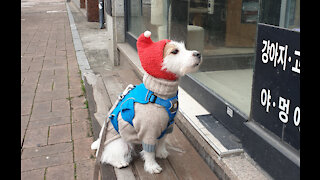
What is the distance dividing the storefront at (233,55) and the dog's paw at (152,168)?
673mm

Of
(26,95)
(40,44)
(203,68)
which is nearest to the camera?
(203,68)

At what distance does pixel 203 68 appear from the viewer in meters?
3.81

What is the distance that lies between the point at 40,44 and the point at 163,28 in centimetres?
573

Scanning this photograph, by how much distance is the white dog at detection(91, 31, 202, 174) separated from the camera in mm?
2191

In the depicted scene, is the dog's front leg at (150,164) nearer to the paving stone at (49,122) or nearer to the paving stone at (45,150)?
the paving stone at (45,150)

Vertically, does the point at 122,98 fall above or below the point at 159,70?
below

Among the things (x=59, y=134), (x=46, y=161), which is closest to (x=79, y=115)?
(x=59, y=134)

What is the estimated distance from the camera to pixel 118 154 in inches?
101

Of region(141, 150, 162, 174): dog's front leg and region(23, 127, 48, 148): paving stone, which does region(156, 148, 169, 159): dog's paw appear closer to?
region(141, 150, 162, 174): dog's front leg

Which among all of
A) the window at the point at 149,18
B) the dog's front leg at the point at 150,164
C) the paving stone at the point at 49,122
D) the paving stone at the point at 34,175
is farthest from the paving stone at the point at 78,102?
the dog's front leg at the point at 150,164

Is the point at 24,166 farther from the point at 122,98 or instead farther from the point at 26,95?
the point at 26,95

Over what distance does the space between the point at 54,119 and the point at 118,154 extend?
2.05 metres

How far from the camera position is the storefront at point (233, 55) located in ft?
6.82

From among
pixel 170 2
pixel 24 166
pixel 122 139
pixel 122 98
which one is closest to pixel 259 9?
pixel 122 98
